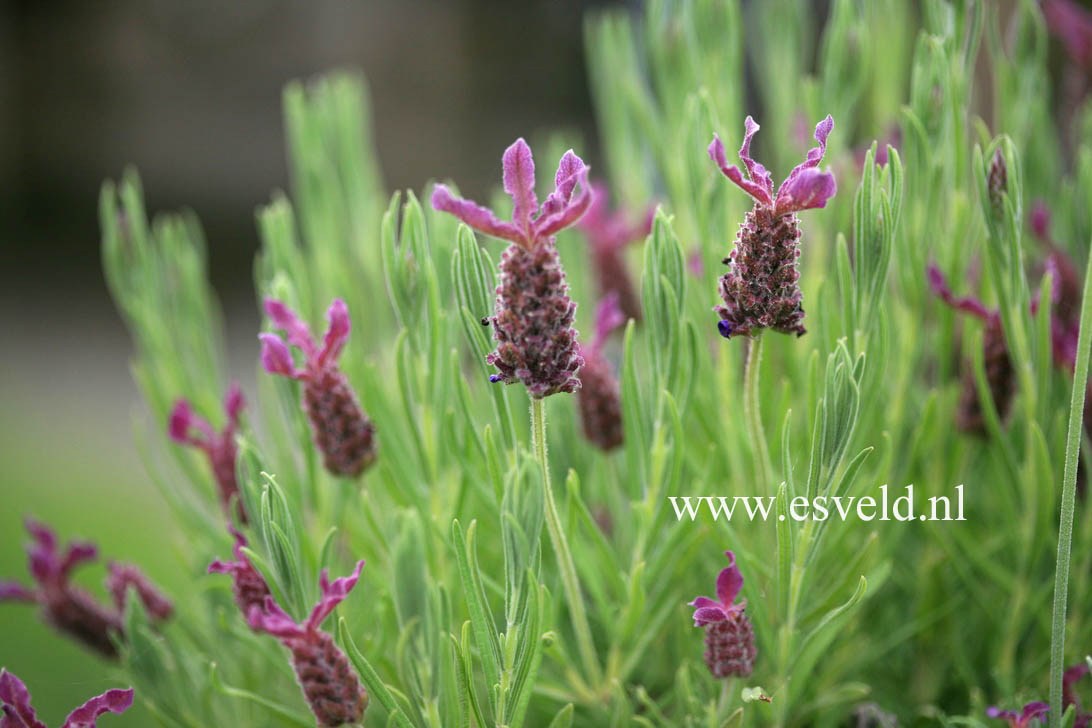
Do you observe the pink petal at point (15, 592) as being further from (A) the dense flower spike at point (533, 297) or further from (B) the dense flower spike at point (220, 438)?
(A) the dense flower spike at point (533, 297)

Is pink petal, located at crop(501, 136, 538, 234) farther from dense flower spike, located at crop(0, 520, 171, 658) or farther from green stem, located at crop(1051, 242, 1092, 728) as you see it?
dense flower spike, located at crop(0, 520, 171, 658)

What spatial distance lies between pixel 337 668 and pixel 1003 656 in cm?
40

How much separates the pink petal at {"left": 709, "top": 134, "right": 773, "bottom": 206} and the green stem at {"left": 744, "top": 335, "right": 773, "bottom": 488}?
0.07 metres

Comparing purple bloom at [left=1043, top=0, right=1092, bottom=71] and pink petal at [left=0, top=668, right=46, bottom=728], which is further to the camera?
purple bloom at [left=1043, top=0, right=1092, bottom=71]

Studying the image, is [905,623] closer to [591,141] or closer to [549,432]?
[549,432]

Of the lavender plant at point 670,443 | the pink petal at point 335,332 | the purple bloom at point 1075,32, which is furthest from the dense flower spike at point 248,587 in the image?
the purple bloom at point 1075,32

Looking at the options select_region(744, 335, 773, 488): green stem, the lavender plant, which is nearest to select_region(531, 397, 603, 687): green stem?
the lavender plant

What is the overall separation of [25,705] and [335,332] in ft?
0.79

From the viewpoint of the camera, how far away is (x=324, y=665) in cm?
47

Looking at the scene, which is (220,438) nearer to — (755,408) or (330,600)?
(330,600)

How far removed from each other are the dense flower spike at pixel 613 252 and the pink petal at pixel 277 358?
13.8 inches

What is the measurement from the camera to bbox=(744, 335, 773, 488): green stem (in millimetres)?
485

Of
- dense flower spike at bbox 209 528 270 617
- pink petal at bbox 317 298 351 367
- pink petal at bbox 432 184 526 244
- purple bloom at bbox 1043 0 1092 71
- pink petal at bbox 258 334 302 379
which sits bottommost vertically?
dense flower spike at bbox 209 528 270 617

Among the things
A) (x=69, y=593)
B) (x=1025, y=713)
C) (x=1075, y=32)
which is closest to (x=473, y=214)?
(x=1025, y=713)
